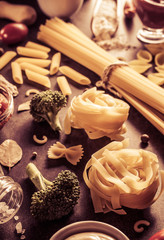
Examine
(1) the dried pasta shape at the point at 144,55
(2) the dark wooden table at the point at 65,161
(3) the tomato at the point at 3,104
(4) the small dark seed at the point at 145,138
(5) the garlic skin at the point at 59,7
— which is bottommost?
(2) the dark wooden table at the point at 65,161

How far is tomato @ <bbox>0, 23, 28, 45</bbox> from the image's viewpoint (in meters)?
2.78

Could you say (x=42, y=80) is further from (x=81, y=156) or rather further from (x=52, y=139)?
(x=81, y=156)

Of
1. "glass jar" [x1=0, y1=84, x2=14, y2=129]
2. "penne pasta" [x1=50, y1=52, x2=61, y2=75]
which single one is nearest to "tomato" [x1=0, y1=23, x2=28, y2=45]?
"penne pasta" [x1=50, y1=52, x2=61, y2=75]

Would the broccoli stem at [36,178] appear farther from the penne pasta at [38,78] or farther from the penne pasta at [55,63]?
the penne pasta at [55,63]

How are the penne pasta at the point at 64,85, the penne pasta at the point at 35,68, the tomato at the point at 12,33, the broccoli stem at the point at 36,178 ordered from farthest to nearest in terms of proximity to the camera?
the tomato at the point at 12,33 → the penne pasta at the point at 35,68 → the penne pasta at the point at 64,85 → the broccoli stem at the point at 36,178

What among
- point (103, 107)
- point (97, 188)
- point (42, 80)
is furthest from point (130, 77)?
point (97, 188)

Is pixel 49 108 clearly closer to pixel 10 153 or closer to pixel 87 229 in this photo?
pixel 10 153

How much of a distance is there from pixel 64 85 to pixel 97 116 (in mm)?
497

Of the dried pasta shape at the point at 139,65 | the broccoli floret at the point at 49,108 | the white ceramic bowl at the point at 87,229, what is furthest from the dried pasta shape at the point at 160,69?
the white ceramic bowl at the point at 87,229

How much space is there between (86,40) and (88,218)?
143 centimetres

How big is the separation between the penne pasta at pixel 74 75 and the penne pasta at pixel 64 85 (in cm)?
6

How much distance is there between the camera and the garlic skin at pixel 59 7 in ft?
9.37

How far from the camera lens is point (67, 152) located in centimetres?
203

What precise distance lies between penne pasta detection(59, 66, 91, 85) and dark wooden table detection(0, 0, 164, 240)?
0.14ft
